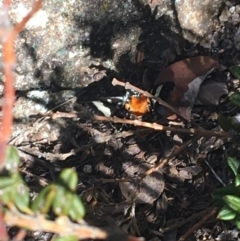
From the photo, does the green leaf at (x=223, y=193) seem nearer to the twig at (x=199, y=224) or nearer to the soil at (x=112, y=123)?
the twig at (x=199, y=224)

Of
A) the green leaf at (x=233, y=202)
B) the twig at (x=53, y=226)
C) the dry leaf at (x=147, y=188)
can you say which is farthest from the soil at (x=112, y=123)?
the twig at (x=53, y=226)

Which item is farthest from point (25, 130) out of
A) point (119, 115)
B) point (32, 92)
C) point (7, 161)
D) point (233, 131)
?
point (7, 161)

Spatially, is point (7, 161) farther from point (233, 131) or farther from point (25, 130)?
point (25, 130)

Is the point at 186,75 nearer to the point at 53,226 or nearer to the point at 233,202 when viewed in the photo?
the point at 233,202

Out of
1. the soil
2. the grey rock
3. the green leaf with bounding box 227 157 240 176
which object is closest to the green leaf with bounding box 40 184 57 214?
the green leaf with bounding box 227 157 240 176

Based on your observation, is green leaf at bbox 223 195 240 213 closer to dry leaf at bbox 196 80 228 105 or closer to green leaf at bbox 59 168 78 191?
green leaf at bbox 59 168 78 191

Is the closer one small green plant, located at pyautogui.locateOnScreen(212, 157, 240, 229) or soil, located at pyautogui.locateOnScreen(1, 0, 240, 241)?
small green plant, located at pyautogui.locateOnScreen(212, 157, 240, 229)
